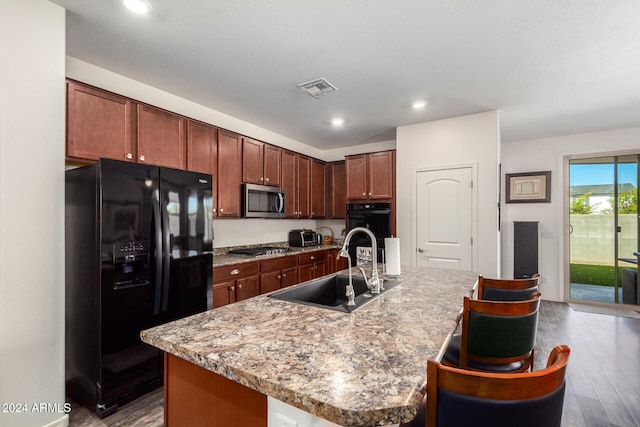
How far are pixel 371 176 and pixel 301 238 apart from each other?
143 cm

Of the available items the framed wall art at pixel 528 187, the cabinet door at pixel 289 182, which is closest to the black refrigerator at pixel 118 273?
the cabinet door at pixel 289 182

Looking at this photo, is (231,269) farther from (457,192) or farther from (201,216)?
(457,192)

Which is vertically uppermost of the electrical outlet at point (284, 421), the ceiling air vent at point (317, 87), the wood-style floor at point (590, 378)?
the ceiling air vent at point (317, 87)

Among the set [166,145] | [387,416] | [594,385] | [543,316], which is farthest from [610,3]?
[543,316]

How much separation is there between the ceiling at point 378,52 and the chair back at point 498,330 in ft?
5.60

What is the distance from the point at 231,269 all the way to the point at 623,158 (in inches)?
230

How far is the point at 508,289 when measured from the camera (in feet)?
5.59

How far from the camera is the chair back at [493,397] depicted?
2.18 feet

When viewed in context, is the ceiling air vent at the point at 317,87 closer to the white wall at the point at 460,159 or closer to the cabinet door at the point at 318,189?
the white wall at the point at 460,159

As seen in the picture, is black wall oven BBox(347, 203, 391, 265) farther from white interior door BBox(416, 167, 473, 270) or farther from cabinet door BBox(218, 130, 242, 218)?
cabinet door BBox(218, 130, 242, 218)

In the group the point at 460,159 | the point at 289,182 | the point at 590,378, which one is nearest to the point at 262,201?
the point at 289,182

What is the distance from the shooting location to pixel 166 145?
273cm

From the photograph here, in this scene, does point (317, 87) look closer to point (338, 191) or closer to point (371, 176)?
point (371, 176)

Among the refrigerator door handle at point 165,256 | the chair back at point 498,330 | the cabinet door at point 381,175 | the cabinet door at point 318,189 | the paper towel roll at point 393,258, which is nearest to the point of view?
the chair back at point 498,330
